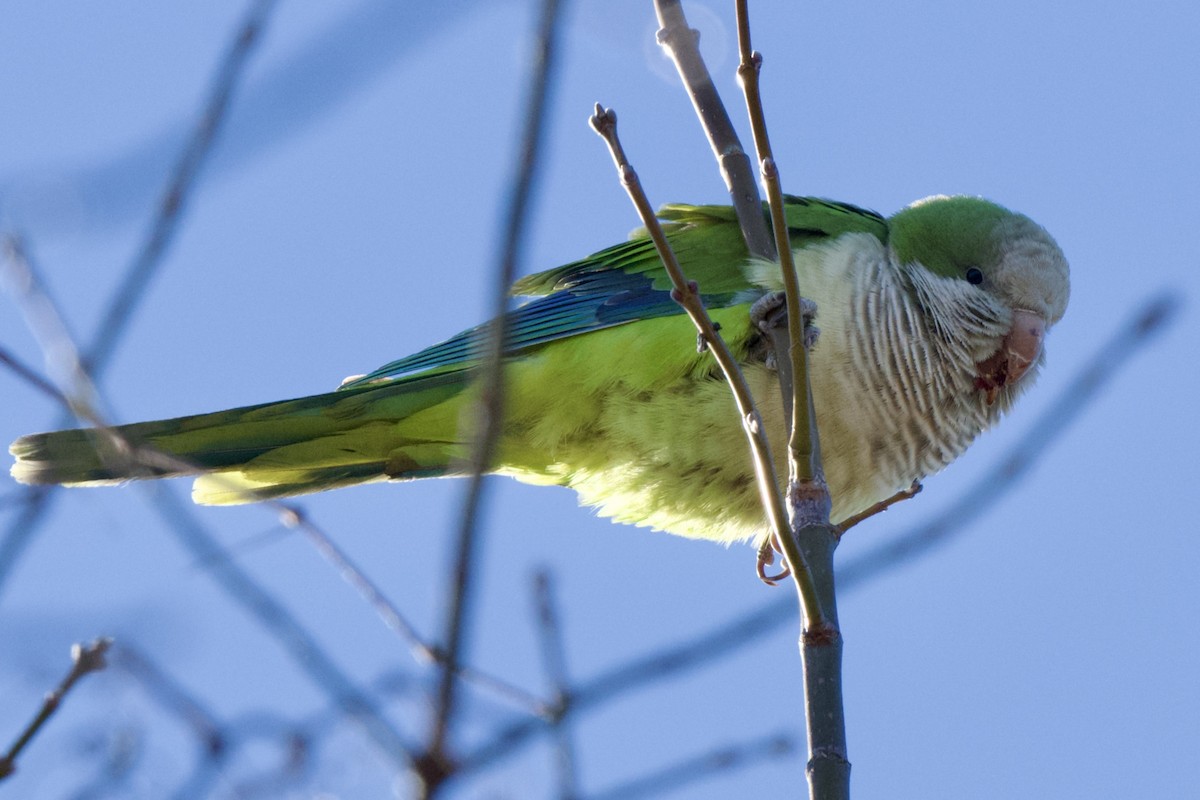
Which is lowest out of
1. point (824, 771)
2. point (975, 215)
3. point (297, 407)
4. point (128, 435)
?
point (824, 771)

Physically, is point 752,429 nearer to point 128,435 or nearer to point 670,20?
point 670,20

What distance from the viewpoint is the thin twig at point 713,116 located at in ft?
9.37

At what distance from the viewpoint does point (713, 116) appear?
9.70 ft

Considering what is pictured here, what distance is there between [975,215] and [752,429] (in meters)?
2.62

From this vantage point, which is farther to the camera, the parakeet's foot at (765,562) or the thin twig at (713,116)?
the parakeet's foot at (765,562)

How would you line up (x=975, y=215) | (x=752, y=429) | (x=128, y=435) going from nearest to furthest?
(x=752, y=429), (x=128, y=435), (x=975, y=215)

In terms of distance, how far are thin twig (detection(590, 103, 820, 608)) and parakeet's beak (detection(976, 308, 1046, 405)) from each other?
7.25 feet

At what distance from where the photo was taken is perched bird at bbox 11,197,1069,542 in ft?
12.5

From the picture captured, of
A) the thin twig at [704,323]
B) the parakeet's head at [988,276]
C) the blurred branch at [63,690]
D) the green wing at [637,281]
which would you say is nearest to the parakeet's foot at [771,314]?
the green wing at [637,281]

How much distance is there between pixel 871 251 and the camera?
4.27 m

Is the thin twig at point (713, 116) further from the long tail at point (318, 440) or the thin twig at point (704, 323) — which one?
the long tail at point (318, 440)

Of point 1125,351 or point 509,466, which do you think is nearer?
point 1125,351

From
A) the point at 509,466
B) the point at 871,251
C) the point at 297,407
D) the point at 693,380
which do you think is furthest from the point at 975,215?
the point at 297,407

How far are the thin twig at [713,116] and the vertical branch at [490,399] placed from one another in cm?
159
